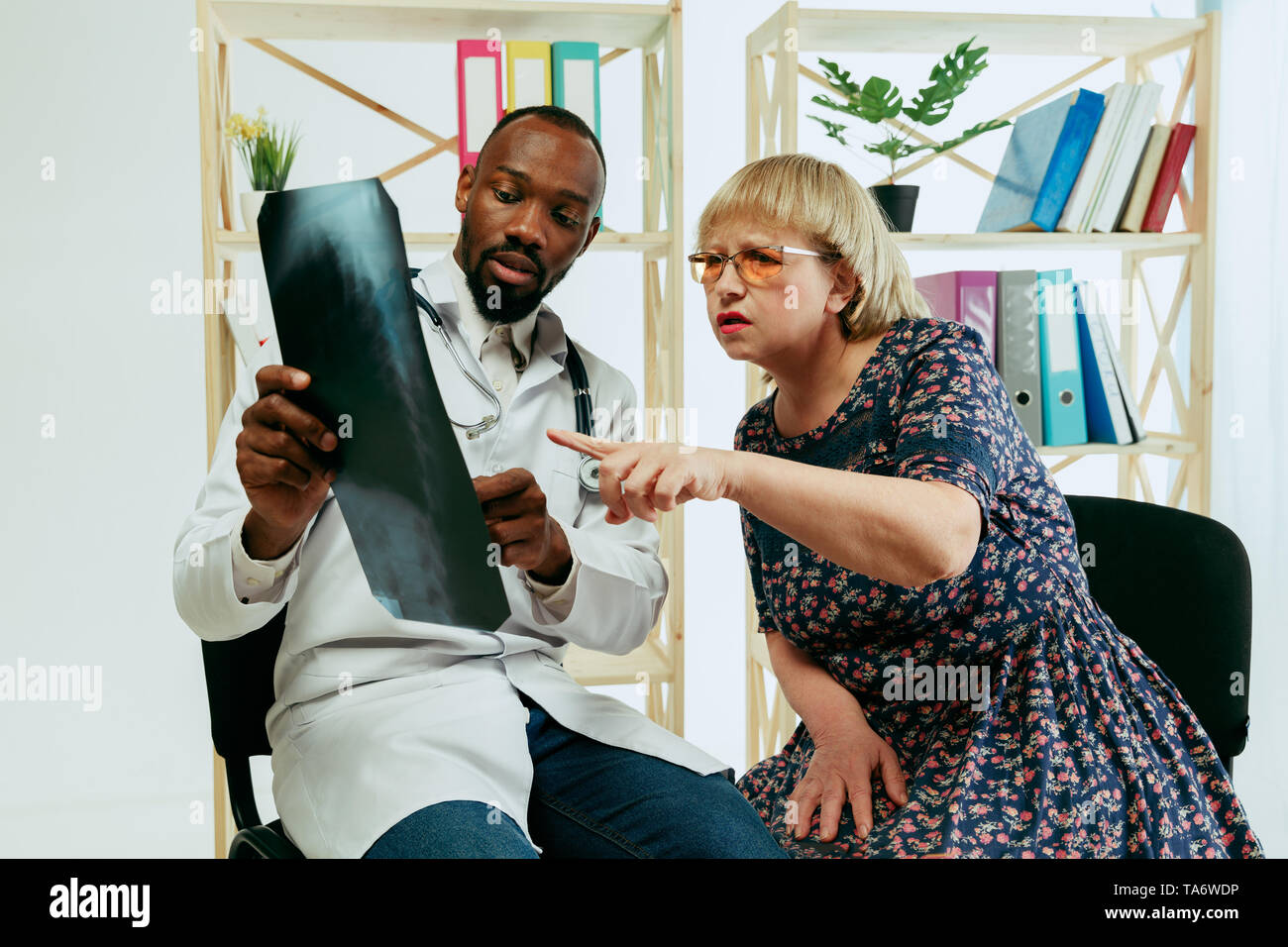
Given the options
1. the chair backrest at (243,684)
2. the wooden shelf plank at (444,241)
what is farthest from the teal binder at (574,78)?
the chair backrest at (243,684)

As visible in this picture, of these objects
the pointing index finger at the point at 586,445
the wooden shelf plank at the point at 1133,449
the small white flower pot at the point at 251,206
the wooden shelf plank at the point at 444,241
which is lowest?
the wooden shelf plank at the point at 1133,449

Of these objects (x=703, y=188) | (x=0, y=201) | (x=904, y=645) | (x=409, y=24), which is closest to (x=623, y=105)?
(x=703, y=188)

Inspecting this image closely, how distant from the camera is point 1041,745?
3.53 ft

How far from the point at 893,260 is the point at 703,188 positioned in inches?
47.5

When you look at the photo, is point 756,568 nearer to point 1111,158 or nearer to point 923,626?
point 923,626

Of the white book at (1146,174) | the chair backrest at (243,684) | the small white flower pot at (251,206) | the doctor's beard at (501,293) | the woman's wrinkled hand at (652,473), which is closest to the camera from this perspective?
the woman's wrinkled hand at (652,473)

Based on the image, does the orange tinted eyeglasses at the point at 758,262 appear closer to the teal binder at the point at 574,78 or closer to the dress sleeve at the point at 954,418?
the dress sleeve at the point at 954,418

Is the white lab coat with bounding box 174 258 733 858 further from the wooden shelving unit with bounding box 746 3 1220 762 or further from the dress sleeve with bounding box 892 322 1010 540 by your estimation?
the wooden shelving unit with bounding box 746 3 1220 762

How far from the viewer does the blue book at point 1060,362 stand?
7.00ft

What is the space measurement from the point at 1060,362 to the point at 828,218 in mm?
1191

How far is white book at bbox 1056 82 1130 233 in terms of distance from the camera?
2090 mm

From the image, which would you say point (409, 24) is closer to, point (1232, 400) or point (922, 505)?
point (922, 505)

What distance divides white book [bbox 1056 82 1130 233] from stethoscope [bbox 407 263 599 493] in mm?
1359

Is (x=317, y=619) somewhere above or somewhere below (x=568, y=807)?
above
